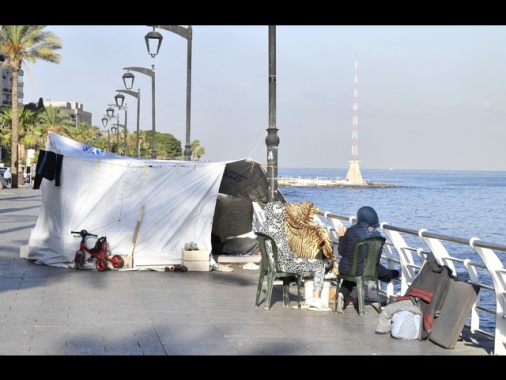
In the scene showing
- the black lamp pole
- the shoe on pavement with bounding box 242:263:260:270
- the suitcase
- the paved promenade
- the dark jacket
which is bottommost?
the shoe on pavement with bounding box 242:263:260:270

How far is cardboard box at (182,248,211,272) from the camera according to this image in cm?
1562

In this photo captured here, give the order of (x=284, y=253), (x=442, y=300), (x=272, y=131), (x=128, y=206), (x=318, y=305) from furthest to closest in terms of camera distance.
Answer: (x=128, y=206) < (x=272, y=131) < (x=284, y=253) < (x=318, y=305) < (x=442, y=300)

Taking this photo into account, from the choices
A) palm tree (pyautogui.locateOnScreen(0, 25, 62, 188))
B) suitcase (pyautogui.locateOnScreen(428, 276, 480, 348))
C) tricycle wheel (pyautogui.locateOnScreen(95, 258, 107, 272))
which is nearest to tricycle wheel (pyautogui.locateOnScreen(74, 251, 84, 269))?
tricycle wheel (pyautogui.locateOnScreen(95, 258, 107, 272))

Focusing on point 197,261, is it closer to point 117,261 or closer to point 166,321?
point 117,261

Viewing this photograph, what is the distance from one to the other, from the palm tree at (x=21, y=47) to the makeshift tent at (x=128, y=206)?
40.3 metres

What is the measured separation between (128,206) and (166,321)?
251 inches

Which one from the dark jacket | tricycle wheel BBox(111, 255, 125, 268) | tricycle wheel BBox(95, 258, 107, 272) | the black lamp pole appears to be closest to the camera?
the dark jacket

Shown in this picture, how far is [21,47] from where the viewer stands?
55.9 metres

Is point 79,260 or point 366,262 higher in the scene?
point 366,262

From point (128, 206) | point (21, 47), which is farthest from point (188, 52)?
point (21, 47)

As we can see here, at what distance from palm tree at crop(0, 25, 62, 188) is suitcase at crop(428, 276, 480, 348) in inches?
1912

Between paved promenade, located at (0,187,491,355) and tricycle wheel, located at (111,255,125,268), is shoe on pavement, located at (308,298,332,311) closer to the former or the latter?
paved promenade, located at (0,187,491,355)
